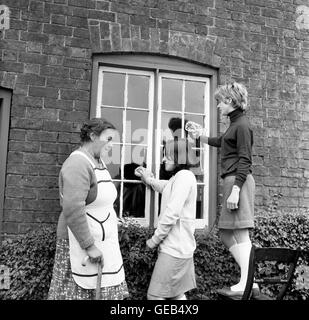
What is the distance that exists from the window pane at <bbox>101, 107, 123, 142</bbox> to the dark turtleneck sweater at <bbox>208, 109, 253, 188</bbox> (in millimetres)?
1373

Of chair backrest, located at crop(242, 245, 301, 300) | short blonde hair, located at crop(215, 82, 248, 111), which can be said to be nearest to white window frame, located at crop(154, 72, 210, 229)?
short blonde hair, located at crop(215, 82, 248, 111)

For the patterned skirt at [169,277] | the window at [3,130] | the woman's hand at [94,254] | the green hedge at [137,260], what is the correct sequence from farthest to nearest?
the window at [3,130] → the green hedge at [137,260] → the patterned skirt at [169,277] → the woman's hand at [94,254]

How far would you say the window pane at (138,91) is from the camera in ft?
16.6

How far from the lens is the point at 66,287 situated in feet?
9.86

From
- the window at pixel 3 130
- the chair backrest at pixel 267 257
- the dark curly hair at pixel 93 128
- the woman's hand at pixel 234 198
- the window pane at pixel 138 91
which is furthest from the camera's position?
the window pane at pixel 138 91

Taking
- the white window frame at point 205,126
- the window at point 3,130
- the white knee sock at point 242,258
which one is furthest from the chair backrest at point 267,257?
the window at point 3,130

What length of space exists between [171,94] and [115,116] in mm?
750

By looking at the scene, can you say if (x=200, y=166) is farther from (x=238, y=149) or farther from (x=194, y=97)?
(x=238, y=149)

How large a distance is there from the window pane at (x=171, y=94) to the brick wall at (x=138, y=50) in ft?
1.15

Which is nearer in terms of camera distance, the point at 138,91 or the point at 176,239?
the point at 176,239

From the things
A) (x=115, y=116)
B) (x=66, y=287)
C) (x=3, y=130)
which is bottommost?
(x=66, y=287)

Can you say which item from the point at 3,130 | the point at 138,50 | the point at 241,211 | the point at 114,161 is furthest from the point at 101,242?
the point at 138,50

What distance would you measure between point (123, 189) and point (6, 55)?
199 centimetres

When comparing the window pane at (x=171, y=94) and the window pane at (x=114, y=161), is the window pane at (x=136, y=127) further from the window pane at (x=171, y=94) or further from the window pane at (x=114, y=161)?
the window pane at (x=171, y=94)
